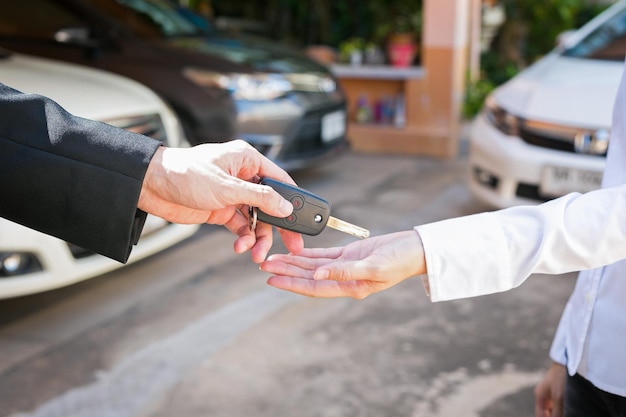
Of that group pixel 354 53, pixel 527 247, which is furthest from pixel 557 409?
pixel 354 53

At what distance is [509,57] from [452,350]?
9.98 m

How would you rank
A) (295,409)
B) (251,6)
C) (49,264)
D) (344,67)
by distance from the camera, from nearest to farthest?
(295,409)
(49,264)
(344,67)
(251,6)

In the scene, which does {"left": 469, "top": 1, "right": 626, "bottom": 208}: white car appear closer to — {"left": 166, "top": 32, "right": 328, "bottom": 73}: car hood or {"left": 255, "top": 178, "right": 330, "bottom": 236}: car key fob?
{"left": 166, "top": 32, "right": 328, "bottom": 73}: car hood

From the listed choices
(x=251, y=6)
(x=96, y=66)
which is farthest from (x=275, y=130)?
(x=251, y=6)

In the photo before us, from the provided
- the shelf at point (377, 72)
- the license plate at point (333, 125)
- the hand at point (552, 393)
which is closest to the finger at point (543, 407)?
the hand at point (552, 393)

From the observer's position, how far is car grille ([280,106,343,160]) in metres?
5.55

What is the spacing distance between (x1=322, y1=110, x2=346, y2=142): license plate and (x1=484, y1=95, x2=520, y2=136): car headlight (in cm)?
→ 130

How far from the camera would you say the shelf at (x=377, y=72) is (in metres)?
7.54

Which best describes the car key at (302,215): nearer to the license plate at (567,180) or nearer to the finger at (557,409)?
the finger at (557,409)

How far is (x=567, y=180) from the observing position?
4367 millimetres

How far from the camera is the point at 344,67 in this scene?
313 inches

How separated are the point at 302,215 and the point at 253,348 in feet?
6.68

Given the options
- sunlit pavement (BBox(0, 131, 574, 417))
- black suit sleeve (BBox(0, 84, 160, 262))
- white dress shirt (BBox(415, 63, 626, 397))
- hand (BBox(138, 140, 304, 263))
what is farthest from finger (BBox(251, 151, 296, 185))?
sunlit pavement (BBox(0, 131, 574, 417))

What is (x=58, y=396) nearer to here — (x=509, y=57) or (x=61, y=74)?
(x=61, y=74)
